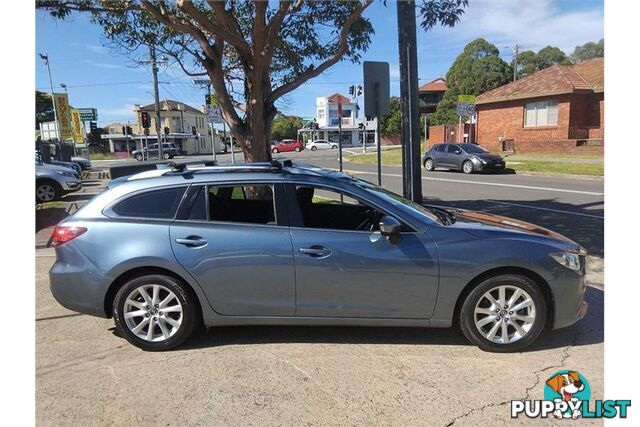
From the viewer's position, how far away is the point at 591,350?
12.6ft

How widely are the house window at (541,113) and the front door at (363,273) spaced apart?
28.3 m

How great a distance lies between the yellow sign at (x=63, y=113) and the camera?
29859mm

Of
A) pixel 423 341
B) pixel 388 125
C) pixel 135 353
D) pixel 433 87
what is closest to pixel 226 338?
pixel 135 353

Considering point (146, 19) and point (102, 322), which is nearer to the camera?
point (102, 322)

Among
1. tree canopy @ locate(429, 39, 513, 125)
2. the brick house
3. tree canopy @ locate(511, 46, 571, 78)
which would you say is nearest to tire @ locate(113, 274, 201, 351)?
the brick house

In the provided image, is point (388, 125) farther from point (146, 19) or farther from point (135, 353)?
point (135, 353)

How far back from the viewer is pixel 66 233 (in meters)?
4.02

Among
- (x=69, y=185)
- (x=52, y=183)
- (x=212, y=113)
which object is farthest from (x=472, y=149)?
(x=52, y=183)

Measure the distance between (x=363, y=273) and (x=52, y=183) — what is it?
1289 cm

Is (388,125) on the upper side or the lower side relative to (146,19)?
upper

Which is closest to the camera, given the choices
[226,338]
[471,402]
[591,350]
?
[471,402]

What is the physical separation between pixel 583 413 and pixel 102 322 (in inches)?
164

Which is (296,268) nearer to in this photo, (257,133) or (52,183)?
(257,133)

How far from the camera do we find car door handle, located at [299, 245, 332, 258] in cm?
380
